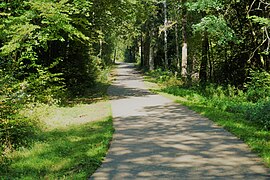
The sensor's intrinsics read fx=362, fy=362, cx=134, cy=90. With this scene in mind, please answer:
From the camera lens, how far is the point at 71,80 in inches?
→ 872

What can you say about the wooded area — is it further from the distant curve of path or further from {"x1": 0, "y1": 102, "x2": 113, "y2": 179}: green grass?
the distant curve of path

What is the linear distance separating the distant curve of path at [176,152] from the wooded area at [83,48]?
7.05 feet

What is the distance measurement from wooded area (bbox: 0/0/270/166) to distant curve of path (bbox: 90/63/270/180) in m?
2.15

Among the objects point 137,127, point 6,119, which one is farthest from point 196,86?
point 6,119

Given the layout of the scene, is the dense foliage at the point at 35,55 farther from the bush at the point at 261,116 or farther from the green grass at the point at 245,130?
the bush at the point at 261,116

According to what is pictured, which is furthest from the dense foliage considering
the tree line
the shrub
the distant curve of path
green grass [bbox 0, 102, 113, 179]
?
the shrub

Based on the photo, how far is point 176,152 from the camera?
825cm

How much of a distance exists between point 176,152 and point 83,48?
16334mm

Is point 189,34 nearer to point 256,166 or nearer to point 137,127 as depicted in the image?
point 137,127

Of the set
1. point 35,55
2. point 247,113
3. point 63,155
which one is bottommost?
point 63,155

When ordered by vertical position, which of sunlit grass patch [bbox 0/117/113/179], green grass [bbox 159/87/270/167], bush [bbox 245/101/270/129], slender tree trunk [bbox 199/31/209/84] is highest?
slender tree trunk [bbox 199/31/209/84]

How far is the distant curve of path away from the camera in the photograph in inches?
266

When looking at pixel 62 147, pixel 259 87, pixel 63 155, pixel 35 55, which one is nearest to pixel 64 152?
pixel 63 155

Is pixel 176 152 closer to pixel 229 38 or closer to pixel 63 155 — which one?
pixel 63 155
